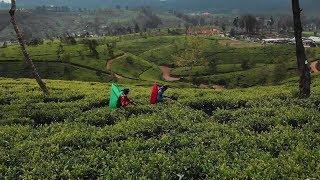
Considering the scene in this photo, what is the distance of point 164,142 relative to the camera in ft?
73.5

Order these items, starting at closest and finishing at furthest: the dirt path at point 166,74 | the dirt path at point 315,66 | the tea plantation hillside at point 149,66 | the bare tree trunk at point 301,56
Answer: the bare tree trunk at point 301,56, the dirt path at point 315,66, the tea plantation hillside at point 149,66, the dirt path at point 166,74

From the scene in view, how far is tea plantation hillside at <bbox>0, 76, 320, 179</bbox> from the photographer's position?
1814cm

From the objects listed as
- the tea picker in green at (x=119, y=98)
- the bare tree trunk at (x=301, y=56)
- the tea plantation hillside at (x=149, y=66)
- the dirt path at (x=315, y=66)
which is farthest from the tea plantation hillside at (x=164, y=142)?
the dirt path at (x=315, y=66)

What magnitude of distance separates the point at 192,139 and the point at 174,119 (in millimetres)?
5056

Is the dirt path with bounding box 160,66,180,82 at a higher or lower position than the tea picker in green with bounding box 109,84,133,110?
lower

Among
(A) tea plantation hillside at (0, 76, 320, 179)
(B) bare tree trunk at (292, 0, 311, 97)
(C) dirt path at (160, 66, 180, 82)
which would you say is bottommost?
(C) dirt path at (160, 66, 180, 82)

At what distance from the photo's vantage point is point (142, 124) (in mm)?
26484

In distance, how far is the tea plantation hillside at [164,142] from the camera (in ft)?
59.5

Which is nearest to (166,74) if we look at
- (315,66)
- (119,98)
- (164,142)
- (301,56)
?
(315,66)

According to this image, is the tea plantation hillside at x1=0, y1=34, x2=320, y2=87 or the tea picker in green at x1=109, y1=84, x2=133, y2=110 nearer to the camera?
the tea picker in green at x1=109, y1=84, x2=133, y2=110

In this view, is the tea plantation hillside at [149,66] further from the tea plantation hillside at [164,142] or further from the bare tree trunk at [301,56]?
the tea plantation hillside at [164,142]

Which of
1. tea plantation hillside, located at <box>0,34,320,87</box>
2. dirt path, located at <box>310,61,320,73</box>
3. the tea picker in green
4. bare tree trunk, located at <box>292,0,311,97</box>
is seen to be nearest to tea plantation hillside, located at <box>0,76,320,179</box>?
the tea picker in green

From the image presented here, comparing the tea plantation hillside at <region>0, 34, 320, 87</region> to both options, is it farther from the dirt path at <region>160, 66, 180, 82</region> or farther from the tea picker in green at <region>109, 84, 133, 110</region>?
the tea picker in green at <region>109, 84, 133, 110</region>

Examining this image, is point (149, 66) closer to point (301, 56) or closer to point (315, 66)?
point (315, 66)
